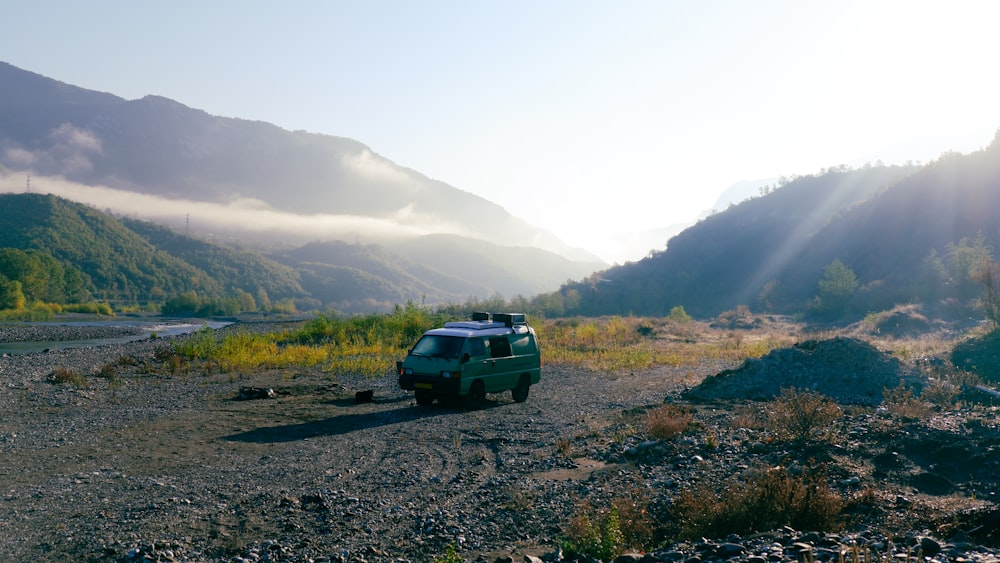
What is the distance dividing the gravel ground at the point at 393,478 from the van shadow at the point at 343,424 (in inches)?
3.2

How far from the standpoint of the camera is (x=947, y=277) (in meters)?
62.4

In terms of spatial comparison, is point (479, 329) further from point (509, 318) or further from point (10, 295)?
point (10, 295)

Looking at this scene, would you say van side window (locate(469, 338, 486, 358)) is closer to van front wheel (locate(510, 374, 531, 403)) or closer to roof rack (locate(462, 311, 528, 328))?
roof rack (locate(462, 311, 528, 328))

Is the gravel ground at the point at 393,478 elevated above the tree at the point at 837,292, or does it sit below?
below

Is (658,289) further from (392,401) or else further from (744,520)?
(744,520)

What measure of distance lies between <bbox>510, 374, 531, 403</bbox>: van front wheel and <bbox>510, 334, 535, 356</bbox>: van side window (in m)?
0.71

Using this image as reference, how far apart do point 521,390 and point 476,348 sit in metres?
2.74

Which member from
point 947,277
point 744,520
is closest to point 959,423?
point 744,520

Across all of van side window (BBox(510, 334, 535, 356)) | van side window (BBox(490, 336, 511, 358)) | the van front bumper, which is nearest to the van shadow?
the van front bumper

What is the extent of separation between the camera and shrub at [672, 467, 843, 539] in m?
8.09

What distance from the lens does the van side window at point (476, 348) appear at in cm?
1800

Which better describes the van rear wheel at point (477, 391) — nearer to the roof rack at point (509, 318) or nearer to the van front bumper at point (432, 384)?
the van front bumper at point (432, 384)

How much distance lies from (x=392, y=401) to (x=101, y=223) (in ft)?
507

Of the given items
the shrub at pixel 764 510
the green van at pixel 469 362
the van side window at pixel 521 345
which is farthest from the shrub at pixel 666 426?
the van side window at pixel 521 345
